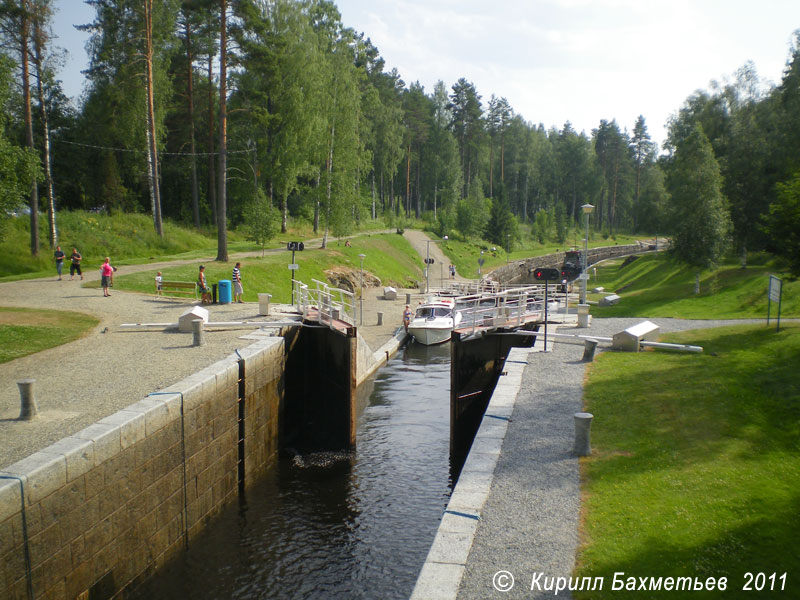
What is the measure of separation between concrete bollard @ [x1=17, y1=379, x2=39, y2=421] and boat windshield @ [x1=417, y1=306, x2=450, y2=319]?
2106cm

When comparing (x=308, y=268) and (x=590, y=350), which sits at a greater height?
(x=308, y=268)

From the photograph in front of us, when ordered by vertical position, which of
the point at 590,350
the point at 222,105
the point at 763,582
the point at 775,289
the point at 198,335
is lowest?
the point at 763,582

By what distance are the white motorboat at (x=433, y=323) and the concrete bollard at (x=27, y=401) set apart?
19199 millimetres

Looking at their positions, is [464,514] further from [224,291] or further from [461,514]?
[224,291]

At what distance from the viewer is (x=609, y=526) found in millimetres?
8062

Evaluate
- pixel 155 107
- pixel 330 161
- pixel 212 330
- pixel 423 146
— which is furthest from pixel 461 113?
pixel 212 330

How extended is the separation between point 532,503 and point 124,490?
21.4ft

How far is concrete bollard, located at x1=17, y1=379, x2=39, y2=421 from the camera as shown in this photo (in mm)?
10492

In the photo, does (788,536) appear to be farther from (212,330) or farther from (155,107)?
(155,107)

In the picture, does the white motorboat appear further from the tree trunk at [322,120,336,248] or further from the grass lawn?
the tree trunk at [322,120,336,248]

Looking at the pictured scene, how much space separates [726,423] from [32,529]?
11773 mm

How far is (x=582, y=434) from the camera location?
1033 cm

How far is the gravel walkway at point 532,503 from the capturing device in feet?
23.6

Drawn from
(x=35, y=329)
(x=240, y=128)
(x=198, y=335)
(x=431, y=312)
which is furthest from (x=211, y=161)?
(x=198, y=335)
